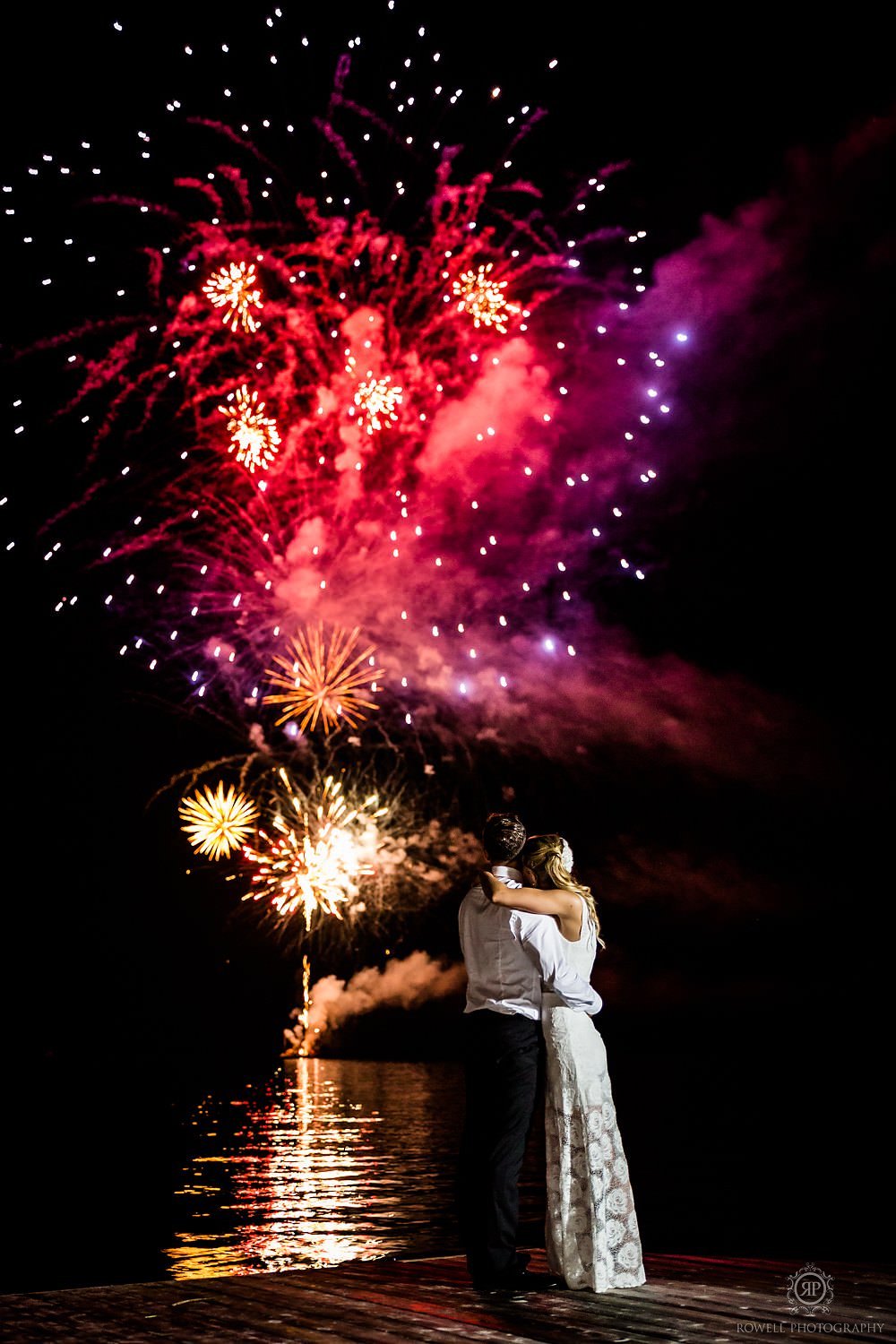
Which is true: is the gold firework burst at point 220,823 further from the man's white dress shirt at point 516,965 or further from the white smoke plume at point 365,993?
the white smoke plume at point 365,993

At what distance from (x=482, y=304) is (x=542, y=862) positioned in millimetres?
12698

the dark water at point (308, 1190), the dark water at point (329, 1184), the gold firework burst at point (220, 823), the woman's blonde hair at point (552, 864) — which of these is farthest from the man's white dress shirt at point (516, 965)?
the gold firework burst at point (220, 823)

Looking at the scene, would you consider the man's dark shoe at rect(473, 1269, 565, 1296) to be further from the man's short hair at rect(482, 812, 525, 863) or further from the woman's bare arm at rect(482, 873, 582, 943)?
the man's short hair at rect(482, 812, 525, 863)

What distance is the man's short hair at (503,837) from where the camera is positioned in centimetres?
561

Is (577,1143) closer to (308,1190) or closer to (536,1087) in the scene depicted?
(536,1087)

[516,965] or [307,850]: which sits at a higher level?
[307,850]

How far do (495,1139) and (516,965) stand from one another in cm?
72

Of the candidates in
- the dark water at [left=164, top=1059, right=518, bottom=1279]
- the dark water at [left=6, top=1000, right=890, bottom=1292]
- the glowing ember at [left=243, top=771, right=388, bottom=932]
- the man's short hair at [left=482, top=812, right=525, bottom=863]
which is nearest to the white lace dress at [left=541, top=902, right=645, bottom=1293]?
the man's short hair at [left=482, top=812, right=525, bottom=863]

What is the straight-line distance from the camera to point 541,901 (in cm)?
539

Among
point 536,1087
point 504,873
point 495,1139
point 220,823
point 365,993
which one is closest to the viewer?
point 495,1139

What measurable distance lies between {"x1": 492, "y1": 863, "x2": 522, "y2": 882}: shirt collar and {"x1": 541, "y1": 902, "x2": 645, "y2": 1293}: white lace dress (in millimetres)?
532

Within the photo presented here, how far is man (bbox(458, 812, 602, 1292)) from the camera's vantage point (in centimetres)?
536

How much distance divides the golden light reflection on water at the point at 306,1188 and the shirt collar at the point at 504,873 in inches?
129

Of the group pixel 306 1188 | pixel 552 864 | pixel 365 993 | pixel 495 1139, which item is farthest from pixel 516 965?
pixel 365 993
